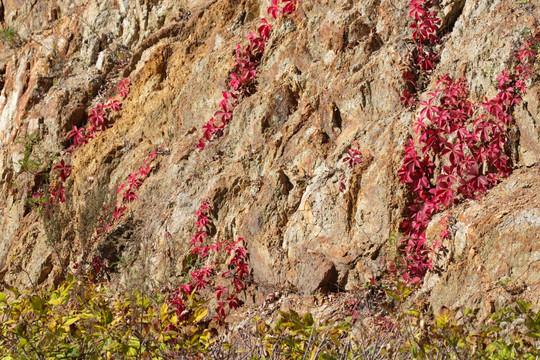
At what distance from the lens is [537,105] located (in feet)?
12.6

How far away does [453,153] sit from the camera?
4.05 metres

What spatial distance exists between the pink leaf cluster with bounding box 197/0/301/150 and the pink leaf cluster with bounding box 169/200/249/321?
43.9 inches

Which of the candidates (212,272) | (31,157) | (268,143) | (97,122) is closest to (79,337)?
(212,272)

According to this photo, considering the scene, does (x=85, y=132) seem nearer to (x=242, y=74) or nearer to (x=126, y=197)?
(x=126, y=197)

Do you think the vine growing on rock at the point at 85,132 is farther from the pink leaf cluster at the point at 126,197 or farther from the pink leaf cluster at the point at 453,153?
the pink leaf cluster at the point at 453,153

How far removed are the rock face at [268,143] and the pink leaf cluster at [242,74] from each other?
0.47 ft

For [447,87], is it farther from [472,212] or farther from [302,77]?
[302,77]

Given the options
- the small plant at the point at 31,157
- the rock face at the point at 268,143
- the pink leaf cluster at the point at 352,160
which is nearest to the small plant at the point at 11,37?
the rock face at the point at 268,143

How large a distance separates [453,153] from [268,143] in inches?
83.1

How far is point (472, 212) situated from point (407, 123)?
1.16 meters

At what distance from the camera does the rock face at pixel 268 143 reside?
3900mm

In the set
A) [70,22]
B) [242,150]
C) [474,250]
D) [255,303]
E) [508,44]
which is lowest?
[255,303]

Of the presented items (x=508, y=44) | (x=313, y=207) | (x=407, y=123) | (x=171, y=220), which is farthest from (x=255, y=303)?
(x=508, y=44)

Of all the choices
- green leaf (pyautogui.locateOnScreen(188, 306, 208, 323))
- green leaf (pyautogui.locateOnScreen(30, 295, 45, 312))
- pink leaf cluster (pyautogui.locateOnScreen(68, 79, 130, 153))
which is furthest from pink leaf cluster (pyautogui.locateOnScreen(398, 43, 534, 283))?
pink leaf cluster (pyautogui.locateOnScreen(68, 79, 130, 153))
